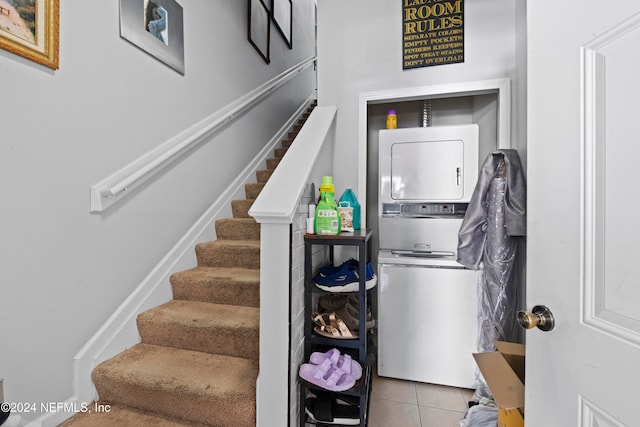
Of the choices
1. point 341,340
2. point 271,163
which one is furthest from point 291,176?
point 271,163

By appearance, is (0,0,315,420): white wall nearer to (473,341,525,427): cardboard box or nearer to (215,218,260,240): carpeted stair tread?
(215,218,260,240): carpeted stair tread

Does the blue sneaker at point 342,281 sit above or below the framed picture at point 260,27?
below

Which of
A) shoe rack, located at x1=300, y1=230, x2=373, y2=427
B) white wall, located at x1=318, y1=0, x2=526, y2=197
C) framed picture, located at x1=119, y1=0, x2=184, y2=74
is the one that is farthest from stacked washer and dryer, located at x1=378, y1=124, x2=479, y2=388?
framed picture, located at x1=119, y1=0, x2=184, y2=74

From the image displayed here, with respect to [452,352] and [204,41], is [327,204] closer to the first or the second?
[452,352]

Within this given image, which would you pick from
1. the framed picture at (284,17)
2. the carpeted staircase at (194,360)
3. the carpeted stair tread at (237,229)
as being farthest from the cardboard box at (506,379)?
the framed picture at (284,17)

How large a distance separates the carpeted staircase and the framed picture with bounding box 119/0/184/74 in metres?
1.39

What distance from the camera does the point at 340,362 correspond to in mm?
1307

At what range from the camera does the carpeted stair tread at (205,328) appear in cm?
148

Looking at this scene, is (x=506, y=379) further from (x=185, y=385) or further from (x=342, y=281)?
(x=185, y=385)

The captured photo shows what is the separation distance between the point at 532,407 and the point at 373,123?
2.30m

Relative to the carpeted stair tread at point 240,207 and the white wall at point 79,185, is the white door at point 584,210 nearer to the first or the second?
the white wall at point 79,185

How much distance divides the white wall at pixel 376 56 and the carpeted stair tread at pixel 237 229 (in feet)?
2.43

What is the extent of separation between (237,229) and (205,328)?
35.2 inches

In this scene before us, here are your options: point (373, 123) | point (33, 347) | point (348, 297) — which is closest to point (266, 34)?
point (373, 123)
